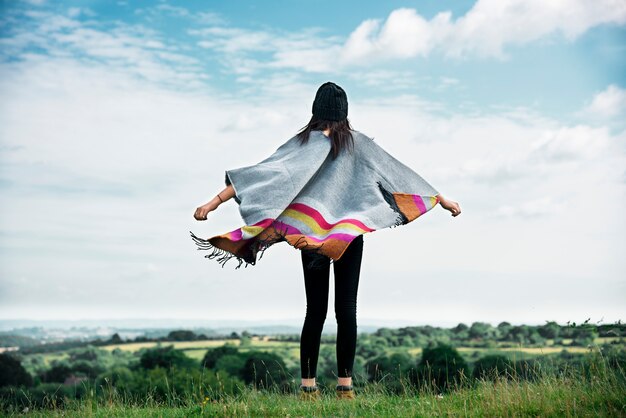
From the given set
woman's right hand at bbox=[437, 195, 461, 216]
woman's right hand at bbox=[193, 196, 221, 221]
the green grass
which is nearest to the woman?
woman's right hand at bbox=[193, 196, 221, 221]

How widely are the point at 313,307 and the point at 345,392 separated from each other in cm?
76

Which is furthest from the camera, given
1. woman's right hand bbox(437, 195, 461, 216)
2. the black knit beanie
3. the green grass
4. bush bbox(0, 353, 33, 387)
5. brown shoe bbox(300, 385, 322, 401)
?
bush bbox(0, 353, 33, 387)

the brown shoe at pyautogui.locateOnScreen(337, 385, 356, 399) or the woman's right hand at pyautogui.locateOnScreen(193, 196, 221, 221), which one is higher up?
the woman's right hand at pyautogui.locateOnScreen(193, 196, 221, 221)

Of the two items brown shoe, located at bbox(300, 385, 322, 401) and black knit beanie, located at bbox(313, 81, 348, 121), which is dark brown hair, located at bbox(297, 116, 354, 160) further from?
brown shoe, located at bbox(300, 385, 322, 401)

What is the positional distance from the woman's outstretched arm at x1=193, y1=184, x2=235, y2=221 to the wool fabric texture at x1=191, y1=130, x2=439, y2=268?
0.07 metres

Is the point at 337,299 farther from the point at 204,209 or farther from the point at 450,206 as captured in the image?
the point at 450,206

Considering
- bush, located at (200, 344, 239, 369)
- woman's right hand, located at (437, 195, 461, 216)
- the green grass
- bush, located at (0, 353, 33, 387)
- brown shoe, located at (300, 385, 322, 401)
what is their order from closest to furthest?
1. the green grass
2. brown shoe, located at (300, 385, 322, 401)
3. woman's right hand, located at (437, 195, 461, 216)
4. bush, located at (0, 353, 33, 387)
5. bush, located at (200, 344, 239, 369)

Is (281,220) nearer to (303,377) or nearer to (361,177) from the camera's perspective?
(361,177)

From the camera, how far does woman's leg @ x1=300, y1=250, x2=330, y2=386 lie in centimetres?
591

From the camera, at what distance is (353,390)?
621cm

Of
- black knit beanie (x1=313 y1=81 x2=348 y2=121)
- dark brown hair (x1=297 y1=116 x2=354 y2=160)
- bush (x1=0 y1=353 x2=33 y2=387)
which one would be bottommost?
bush (x1=0 y1=353 x2=33 y2=387)

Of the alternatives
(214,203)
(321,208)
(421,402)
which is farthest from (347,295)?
(214,203)

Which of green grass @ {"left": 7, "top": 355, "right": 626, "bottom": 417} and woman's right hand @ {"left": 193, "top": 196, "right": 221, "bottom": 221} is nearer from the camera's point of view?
green grass @ {"left": 7, "top": 355, "right": 626, "bottom": 417}

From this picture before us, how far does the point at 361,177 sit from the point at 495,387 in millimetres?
2078
